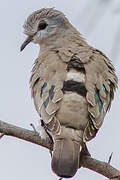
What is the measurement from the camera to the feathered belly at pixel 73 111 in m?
5.46

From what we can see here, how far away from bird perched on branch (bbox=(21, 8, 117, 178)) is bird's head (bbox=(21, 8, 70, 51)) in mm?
305

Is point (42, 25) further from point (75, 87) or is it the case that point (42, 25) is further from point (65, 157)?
point (65, 157)

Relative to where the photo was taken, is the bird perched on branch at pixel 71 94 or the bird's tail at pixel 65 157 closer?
the bird's tail at pixel 65 157

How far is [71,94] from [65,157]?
636mm

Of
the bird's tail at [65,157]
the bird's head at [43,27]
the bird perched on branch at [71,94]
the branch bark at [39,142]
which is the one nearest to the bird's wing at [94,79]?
the bird perched on branch at [71,94]

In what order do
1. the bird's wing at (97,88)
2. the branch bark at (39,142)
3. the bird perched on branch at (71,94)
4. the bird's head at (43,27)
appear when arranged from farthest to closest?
the bird's head at (43,27) < the bird's wing at (97,88) < the bird perched on branch at (71,94) < the branch bark at (39,142)

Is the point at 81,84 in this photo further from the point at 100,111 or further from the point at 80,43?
the point at 80,43

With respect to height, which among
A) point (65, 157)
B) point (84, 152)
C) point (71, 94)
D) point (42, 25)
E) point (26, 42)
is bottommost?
point (84, 152)

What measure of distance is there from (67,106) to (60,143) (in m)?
0.36

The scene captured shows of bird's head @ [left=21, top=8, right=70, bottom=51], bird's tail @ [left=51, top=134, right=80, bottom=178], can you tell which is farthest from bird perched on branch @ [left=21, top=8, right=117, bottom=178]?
bird's head @ [left=21, top=8, right=70, bottom=51]

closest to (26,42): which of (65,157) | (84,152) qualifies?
(84,152)

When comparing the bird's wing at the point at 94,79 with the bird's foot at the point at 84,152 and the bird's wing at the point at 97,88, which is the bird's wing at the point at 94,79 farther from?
Answer: the bird's foot at the point at 84,152

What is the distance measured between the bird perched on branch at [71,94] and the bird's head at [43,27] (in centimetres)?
31

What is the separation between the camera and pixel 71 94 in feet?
18.4
